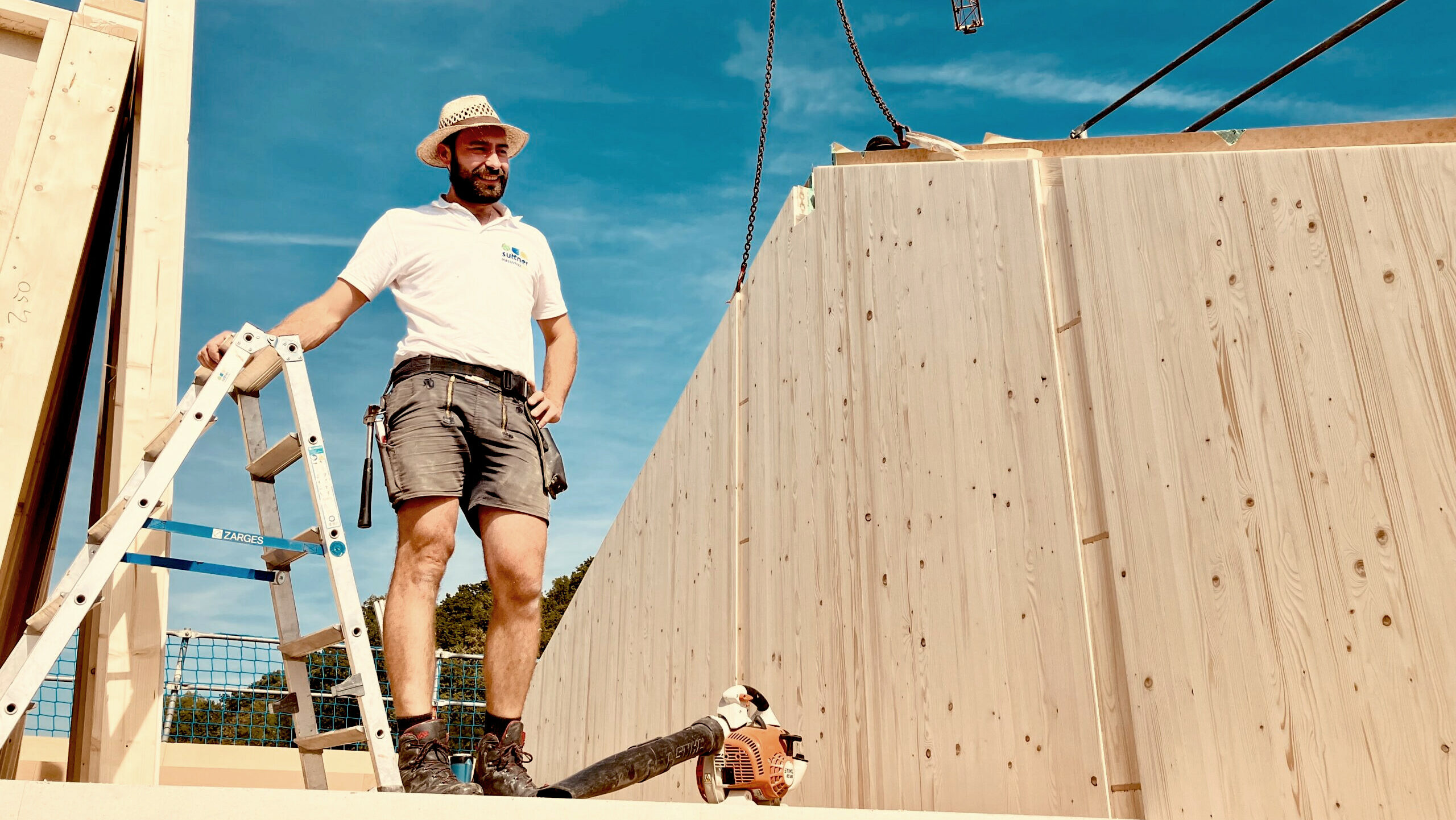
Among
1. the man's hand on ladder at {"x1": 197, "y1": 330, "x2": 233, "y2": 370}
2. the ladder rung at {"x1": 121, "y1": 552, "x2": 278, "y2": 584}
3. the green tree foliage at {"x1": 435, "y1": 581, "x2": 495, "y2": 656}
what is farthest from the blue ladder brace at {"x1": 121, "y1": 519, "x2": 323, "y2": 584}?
the green tree foliage at {"x1": 435, "y1": 581, "x2": 495, "y2": 656}

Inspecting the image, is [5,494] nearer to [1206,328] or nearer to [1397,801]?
[1206,328]

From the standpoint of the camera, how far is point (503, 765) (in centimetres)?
247

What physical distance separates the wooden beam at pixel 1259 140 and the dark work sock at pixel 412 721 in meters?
2.56

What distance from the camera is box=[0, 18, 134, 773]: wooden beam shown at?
2.62 m

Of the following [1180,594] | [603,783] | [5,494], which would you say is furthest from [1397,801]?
[5,494]

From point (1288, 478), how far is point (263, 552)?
271 cm

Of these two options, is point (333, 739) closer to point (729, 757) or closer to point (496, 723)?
point (496, 723)

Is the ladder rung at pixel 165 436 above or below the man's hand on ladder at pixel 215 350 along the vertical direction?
below

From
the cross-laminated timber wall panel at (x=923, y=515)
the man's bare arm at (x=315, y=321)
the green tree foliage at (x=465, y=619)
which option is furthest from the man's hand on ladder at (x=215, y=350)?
the green tree foliage at (x=465, y=619)

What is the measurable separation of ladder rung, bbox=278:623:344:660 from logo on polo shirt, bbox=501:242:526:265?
1.19 m

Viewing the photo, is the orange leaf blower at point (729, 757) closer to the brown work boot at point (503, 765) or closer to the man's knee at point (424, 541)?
the brown work boot at point (503, 765)

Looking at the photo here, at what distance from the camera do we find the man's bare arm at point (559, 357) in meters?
3.14

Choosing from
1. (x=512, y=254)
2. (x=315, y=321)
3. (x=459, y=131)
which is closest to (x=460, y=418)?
(x=315, y=321)

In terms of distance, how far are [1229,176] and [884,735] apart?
80.2 inches
